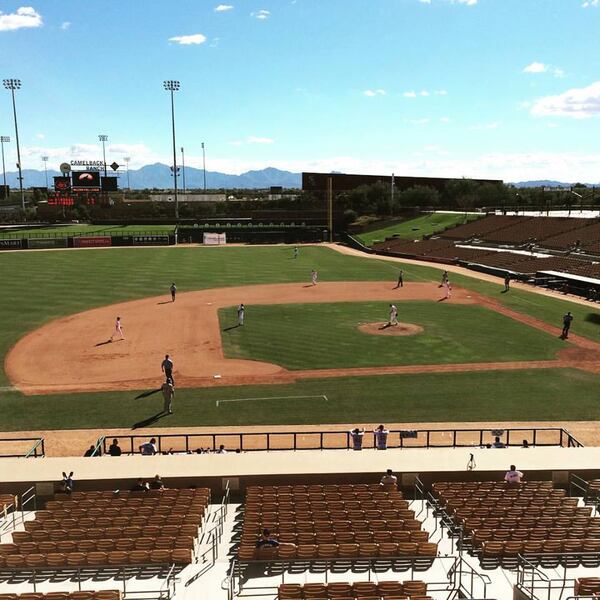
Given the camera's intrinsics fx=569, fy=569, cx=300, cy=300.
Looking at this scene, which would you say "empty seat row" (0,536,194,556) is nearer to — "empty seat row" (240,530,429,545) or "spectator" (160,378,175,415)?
"empty seat row" (240,530,429,545)

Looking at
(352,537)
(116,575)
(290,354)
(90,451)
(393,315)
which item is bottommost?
(290,354)

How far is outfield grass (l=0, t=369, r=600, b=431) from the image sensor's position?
2269 cm

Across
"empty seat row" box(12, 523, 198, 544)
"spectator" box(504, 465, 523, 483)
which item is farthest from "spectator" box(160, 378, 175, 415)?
"spectator" box(504, 465, 523, 483)

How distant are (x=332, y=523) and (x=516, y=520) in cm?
403

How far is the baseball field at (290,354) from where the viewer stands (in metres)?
23.7

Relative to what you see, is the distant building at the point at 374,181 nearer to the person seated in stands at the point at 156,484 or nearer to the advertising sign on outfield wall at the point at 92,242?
the advertising sign on outfield wall at the point at 92,242

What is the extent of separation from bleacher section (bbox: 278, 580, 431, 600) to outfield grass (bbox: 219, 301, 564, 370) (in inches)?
760

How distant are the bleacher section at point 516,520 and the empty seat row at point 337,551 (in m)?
1.53

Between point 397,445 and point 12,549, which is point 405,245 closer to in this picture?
point 397,445

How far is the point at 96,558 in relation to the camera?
35.8ft

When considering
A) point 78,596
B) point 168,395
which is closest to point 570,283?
point 168,395

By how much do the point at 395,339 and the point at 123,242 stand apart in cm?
6980

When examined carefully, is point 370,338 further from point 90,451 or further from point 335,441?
point 90,451

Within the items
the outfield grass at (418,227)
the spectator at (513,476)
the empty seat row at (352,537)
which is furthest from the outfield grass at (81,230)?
the empty seat row at (352,537)
